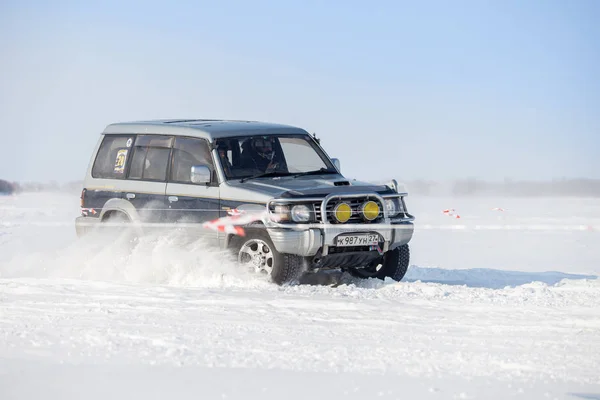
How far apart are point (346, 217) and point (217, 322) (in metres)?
2.78

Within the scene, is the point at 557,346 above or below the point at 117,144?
below

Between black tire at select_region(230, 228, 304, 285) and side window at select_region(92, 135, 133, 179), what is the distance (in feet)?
7.68

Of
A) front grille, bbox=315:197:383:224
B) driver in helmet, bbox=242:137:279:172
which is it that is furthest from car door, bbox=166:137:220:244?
front grille, bbox=315:197:383:224

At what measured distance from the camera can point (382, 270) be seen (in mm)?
11422

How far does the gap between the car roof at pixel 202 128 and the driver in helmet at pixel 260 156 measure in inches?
5.0

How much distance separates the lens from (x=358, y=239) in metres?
10.5

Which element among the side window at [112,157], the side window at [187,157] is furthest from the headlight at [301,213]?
the side window at [112,157]

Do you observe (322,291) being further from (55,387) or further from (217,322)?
(55,387)

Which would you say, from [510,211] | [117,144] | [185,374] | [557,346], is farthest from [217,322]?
[510,211]

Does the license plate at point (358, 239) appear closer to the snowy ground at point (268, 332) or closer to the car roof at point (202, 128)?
the snowy ground at point (268, 332)

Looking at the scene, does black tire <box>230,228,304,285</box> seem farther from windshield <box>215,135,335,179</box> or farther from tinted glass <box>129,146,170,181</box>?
tinted glass <box>129,146,170,181</box>

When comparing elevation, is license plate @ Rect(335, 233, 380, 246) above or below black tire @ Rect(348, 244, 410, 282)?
above

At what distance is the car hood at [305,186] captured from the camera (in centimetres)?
1037

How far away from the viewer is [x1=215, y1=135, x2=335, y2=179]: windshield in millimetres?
11211
